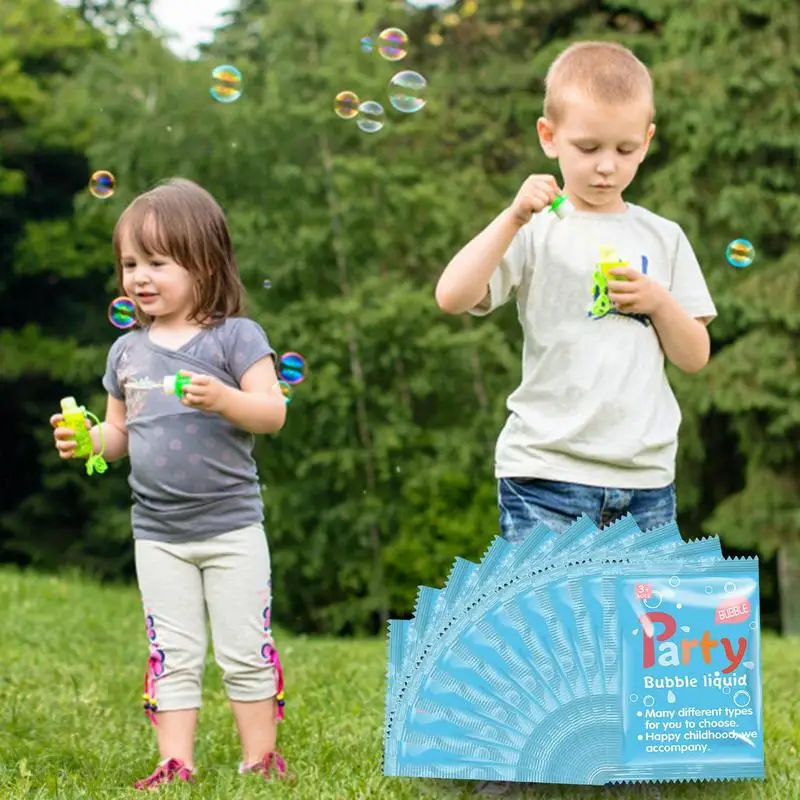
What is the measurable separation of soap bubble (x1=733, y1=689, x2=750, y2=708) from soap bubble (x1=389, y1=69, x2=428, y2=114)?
2.24 metres

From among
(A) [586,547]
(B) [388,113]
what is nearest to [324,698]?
(A) [586,547]

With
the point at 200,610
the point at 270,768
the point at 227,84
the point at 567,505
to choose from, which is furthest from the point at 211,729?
the point at 227,84

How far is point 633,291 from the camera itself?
2863 mm

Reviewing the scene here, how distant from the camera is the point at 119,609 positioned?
8273 millimetres

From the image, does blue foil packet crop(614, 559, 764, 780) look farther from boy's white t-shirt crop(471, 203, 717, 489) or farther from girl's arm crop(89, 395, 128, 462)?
girl's arm crop(89, 395, 128, 462)

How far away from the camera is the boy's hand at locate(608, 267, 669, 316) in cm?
286

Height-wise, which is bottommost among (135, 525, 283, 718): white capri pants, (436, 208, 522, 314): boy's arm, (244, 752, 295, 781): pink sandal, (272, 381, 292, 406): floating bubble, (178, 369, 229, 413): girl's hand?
(244, 752, 295, 781): pink sandal

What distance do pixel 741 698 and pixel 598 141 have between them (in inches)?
45.8

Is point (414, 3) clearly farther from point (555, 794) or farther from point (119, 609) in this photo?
point (555, 794)

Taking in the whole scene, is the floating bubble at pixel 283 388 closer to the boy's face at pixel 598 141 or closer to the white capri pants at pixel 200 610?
the white capri pants at pixel 200 610

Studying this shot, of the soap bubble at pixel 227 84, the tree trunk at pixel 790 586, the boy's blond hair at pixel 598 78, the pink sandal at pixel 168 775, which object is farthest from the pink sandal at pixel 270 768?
the tree trunk at pixel 790 586

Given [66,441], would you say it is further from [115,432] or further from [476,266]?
[476,266]

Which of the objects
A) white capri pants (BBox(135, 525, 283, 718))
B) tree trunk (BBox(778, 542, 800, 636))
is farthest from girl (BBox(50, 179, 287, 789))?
tree trunk (BBox(778, 542, 800, 636))

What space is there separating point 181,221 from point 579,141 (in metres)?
0.97
